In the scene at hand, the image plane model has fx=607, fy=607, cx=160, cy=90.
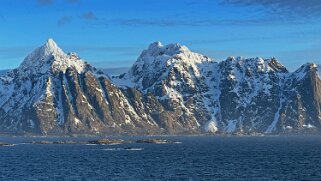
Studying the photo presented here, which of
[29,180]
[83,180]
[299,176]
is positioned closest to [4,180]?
[29,180]

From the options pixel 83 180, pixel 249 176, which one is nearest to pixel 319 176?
pixel 249 176

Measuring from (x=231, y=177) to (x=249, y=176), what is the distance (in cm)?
622

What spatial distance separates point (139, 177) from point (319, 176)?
5860 centimetres

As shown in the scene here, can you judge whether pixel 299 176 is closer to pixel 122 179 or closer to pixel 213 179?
pixel 213 179

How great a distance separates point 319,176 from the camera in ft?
648

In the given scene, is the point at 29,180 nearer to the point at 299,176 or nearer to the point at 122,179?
the point at 122,179

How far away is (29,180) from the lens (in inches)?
7648

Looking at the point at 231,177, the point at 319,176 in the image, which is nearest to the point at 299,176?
the point at 319,176

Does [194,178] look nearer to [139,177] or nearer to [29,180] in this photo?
[139,177]

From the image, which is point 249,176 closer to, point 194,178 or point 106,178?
point 194,178

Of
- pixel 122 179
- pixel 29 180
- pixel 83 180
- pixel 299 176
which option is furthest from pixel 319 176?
pixel 29 180

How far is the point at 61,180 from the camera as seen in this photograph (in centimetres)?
19300

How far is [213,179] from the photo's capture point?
193125 mm

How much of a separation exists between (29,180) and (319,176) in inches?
3686
